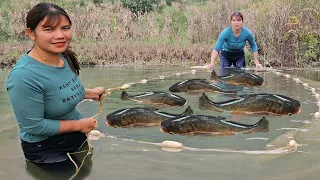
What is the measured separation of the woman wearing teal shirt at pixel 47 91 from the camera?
3.46m

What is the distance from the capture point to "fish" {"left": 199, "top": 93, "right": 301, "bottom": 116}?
6043 mm

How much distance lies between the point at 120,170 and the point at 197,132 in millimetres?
1361

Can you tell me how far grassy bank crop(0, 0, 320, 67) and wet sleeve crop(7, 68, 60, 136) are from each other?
8971mm

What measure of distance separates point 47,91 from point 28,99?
18 cm

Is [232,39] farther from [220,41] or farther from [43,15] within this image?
[43,15]

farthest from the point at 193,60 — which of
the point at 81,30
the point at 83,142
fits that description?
the point at 83,142

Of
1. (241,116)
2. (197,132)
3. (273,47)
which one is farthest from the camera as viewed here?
(273,47)

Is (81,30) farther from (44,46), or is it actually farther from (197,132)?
(44,46)

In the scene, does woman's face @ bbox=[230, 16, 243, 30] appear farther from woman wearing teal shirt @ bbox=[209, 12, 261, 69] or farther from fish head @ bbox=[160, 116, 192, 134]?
fish head @ bbox=[160, 116, 192, 134]

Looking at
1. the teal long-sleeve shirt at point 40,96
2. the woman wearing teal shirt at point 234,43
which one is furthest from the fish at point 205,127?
the woman wearing teal shirt at point 234,43

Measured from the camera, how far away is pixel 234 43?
29.9 feet

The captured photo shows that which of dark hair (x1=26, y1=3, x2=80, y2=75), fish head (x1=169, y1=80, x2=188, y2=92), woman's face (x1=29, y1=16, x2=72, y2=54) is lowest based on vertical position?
fish head (x1=169, y1=80, x2=188, y2=92)

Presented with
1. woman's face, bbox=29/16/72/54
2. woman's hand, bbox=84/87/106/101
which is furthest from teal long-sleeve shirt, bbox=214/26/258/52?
woman's face, bbox=29/16/72/54

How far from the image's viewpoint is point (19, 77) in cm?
343
